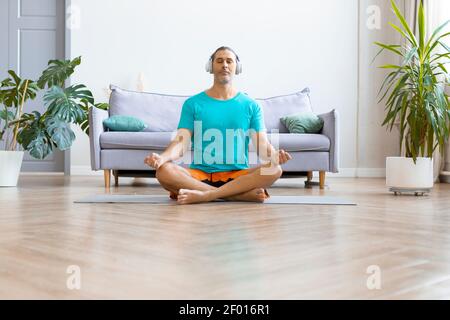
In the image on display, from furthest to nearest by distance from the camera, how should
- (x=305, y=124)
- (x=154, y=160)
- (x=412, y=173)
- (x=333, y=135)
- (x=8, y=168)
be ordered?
(x=305, y=124) → (x=333, y=135) → (x=8, y=168) → (x=412, y=173) → (x=154, y=160)

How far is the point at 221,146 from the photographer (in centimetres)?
298

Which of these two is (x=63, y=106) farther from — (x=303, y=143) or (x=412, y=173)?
(x=412, y=173)

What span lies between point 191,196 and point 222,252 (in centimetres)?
137

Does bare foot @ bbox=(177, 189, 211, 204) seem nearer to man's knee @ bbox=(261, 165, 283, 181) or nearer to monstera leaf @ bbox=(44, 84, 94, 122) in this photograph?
man's knee @ bbox=(261, 165, 283, 181)

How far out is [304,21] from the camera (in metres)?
6.88

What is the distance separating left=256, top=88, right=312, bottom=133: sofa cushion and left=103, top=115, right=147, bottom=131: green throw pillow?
4.04ft

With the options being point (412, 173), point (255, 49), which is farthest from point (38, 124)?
point (255, 49)

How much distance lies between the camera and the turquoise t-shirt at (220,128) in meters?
2.99

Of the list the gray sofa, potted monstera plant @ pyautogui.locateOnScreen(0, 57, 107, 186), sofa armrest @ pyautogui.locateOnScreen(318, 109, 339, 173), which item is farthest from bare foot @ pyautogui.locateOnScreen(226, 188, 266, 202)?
potted monstera plant @ pyautogui.locateOnScreen(0, 57, 107, 186)

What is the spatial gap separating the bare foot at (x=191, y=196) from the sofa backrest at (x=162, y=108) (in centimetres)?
237

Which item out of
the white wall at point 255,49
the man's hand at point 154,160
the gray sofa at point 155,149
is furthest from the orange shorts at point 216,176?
the white wall at point 255,49

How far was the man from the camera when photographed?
9.78 ft
